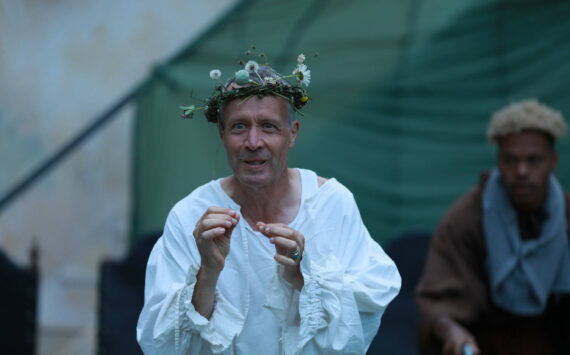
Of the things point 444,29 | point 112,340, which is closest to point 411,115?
point 444,29

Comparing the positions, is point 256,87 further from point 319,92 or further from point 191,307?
point 319,92

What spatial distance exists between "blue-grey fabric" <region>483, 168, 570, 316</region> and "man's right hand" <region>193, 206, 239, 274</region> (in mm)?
2634

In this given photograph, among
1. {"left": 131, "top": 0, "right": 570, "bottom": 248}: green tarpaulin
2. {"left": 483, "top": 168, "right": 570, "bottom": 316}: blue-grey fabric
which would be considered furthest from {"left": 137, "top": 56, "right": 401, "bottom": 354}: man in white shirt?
{"left": 131, "top": 0, "right": 570, "bottom": 248}: green tarpaulin

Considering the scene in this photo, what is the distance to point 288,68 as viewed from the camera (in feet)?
23.0

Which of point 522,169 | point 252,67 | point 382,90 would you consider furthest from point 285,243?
point 382,90

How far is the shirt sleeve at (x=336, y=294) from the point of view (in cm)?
342

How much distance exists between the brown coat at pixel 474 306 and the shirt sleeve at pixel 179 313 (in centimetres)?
243

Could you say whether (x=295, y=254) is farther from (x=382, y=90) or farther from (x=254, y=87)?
(x=382, y=90)

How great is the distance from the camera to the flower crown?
3531 millimetres

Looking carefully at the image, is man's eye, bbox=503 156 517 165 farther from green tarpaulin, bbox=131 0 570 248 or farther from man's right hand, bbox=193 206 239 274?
man's right hand, bbox=193 206 239 274

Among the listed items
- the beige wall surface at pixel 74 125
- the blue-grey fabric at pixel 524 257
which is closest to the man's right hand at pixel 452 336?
the blue-grey fabric at pixel 524 257

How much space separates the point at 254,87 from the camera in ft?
11.6

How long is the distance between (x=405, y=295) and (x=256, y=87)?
4.16 metres

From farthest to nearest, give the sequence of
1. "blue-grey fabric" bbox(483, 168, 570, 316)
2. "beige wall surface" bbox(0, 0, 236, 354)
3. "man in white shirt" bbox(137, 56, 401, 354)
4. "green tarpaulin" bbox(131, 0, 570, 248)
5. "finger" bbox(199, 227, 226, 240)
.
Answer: "beige wall surface" bbox(0, 0, 236, 354), "green tarpaulin" bbox(131, 0, 570, 248), "blue-grey fabric" bbox(483, 168, 570, 316), "man in white shirt" bbox(137, 56, 401, 354), "finger" bbox(199, 227, 226, 240)
